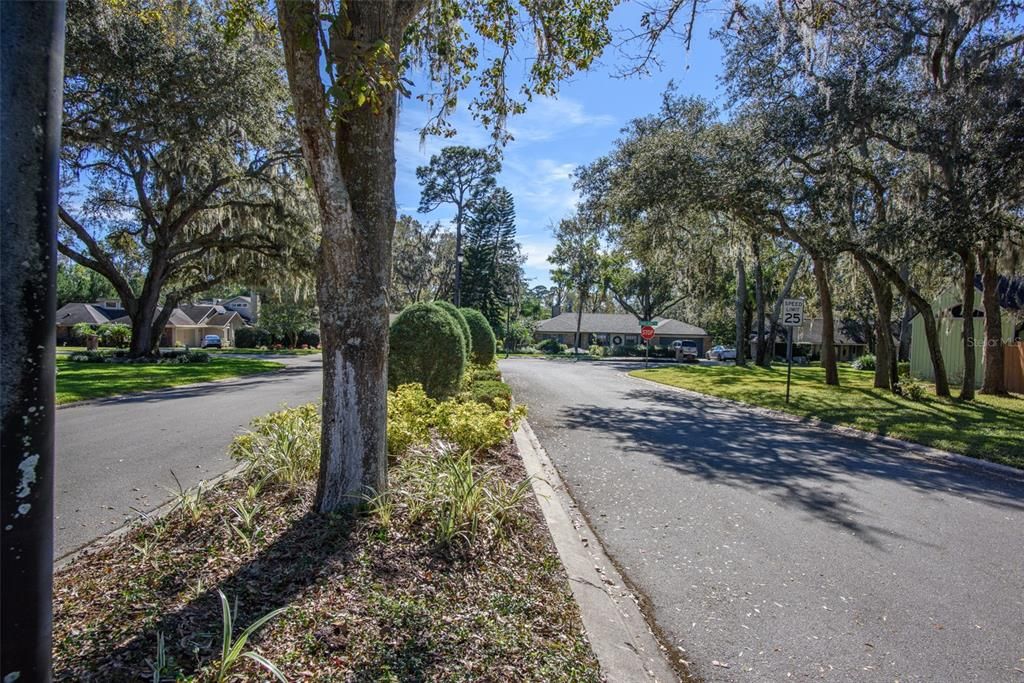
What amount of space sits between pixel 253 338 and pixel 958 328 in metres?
48.2

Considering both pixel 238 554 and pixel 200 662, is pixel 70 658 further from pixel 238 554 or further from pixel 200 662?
pixel 238 554

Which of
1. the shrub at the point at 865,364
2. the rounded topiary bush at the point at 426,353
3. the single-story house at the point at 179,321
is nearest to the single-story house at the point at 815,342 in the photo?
the shrub at the point at 865,364

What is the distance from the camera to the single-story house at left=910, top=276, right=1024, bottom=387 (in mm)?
20938

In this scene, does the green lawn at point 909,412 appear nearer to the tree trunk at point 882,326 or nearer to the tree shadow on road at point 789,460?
the tree trunk at point 882,326

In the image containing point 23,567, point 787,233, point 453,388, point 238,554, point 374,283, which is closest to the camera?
point 23,567

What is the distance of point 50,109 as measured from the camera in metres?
1.72

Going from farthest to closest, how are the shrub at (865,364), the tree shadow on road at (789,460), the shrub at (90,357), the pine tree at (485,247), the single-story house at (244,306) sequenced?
the single-story house at (244,306) < the pine tree at (485,247) < the shrub at (865,364) < the shrub at (90,357) < the tree shadow on road at (789,460)

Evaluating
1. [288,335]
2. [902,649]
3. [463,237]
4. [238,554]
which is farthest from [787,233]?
[288,335]

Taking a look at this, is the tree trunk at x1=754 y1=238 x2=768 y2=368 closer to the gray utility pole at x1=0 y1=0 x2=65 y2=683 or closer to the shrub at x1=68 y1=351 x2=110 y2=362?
the gray utility pole at x1=0 y1=0 x2=65 y2=683

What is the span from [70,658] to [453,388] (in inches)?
343

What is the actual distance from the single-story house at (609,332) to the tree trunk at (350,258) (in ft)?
187

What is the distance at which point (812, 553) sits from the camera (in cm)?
480

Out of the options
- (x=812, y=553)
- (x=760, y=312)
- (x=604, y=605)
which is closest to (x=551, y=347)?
(x=760, y=312)

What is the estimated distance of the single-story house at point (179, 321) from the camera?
2056 inches
